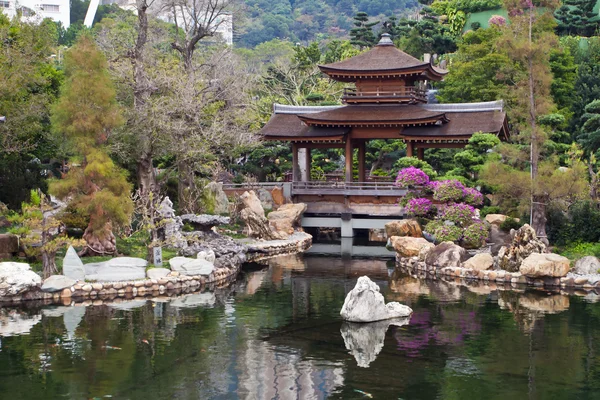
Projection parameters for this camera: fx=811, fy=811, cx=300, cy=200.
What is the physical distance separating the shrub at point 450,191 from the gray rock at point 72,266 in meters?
14.2

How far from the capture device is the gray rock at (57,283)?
23828 mm

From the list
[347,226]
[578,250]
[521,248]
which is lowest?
[578,250]

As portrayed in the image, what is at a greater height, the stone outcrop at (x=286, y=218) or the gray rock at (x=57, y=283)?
the stone outcrop at (x=286, y=218)

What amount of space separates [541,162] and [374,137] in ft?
37.7

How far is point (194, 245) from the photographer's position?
29719 millimetres

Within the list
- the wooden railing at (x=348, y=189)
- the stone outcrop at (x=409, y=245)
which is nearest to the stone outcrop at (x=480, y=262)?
the stone outcrop at (x=409, y=245)

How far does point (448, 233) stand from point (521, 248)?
12.4ft

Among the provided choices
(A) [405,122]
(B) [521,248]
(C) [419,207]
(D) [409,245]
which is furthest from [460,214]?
(A) [405,122]

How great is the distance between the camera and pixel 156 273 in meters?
25.7

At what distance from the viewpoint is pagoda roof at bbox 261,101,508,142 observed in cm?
3797

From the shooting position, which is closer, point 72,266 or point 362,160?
point 72,266

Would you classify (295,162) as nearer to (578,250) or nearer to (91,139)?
(91,139)

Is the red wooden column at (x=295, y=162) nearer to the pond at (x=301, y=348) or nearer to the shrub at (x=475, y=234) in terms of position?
the shrub at (x=475, y=234)

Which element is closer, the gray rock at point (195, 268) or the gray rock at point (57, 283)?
the gray rock at point (57, 283)
